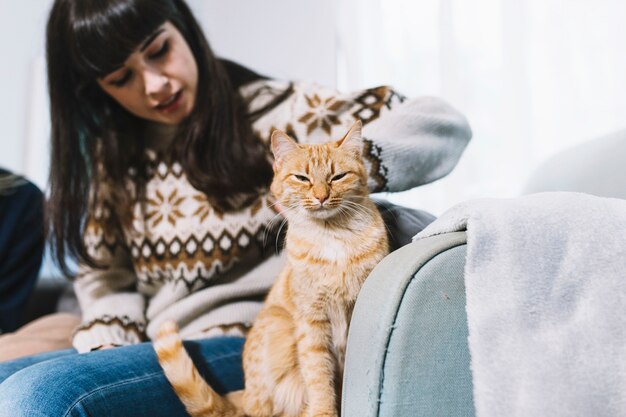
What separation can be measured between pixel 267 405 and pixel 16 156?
208 cm

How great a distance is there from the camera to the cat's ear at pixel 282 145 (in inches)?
34.6

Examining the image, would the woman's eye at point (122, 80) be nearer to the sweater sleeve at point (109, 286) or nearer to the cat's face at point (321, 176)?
the sweater sleeve at point (109, 286)

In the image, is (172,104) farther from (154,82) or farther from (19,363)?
(19,363)

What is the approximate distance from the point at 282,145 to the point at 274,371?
37 cm

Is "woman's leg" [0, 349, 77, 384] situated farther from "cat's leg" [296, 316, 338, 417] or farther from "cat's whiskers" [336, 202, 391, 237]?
"cat's whiskers" [336, 202, 391, 237]

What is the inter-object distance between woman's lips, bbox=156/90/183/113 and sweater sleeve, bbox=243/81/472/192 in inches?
7.1

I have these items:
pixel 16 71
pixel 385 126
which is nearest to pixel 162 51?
pixel 385 126

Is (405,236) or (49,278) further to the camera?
(49,278)

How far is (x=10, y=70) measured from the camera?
240 centimetres

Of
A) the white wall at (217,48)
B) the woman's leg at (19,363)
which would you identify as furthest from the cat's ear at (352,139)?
the white wall at (217,48)

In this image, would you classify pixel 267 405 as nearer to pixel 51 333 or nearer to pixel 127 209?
pixel 127 209

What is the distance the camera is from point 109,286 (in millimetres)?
1344

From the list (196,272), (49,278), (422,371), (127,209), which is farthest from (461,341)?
(49,278)

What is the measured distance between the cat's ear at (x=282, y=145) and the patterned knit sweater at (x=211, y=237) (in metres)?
0.23
